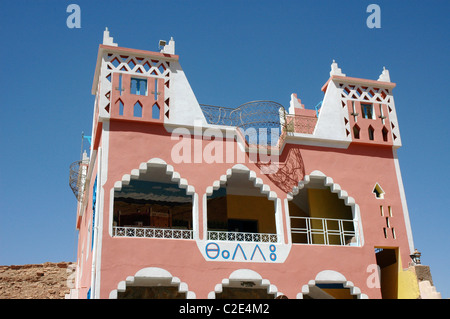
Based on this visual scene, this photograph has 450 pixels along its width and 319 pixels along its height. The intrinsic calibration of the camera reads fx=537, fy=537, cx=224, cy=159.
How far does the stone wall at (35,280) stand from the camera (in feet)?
78.9

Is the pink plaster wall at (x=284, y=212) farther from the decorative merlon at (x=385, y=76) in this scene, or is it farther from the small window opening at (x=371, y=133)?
the decorative merlon at (x=385, y=76)

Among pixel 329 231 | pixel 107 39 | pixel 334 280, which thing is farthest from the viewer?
pixel 329 231

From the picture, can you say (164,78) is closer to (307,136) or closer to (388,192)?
(307,136)

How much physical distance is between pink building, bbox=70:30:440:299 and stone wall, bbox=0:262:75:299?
8840 mm

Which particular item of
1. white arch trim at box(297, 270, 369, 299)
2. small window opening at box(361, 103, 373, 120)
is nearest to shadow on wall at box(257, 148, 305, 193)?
white arch trim at box(297, 270, 369, 299)

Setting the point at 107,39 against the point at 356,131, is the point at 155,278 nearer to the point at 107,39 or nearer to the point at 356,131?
the point at 107,39

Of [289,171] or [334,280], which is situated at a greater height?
[289,171]

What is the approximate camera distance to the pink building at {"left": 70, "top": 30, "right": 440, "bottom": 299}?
14.3 m

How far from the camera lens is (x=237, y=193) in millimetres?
18453

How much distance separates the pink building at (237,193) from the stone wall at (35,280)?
29.0 feet

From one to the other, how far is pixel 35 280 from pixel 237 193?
11.9 meters

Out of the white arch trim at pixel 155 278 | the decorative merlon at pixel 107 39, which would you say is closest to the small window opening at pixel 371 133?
the white arch trim at pixel 155 278

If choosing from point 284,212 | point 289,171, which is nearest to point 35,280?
point 284,212
